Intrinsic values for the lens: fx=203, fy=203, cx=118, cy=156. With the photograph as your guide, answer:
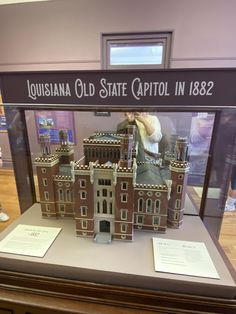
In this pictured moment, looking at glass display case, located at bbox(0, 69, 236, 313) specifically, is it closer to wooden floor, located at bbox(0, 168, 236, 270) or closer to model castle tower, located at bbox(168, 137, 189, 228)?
model castle tower, located at bbox(168, 137, 189, 228)

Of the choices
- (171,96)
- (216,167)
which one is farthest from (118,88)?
(216,167)

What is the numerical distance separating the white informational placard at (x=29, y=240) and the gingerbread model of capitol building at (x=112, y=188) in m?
0.10

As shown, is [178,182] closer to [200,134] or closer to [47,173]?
[200,134]

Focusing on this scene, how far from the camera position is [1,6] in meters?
2.42

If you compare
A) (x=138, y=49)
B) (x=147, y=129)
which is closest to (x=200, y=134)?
(x=147, y=129)

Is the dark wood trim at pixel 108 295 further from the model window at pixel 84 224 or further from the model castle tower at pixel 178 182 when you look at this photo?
the model castle tower at pixel 178 182

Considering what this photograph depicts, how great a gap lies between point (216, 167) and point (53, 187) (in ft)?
2.50

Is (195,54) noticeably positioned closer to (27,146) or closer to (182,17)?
(182,17)

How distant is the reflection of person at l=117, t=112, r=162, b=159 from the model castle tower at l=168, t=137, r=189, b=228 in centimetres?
18

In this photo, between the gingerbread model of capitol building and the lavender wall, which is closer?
the gingerbread model of capitol building

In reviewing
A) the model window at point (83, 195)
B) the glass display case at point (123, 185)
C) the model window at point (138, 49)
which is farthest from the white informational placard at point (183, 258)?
the model window at point (138, 49)

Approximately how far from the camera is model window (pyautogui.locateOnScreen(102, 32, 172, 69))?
2.26 metres

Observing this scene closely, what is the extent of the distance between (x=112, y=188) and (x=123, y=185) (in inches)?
2.0

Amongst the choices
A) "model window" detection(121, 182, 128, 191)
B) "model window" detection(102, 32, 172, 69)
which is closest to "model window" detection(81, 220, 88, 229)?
"model window" detection(121, 182, 128, 191)
